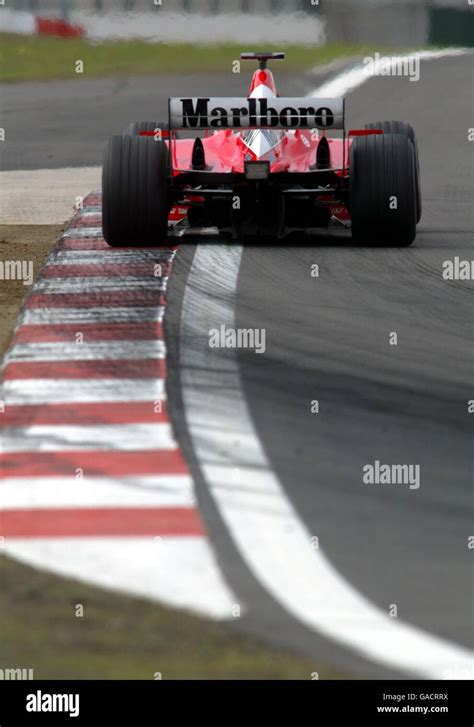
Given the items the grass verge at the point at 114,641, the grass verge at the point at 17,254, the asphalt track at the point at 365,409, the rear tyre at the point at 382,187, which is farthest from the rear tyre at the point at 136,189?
the grass verge at the point at 114,641

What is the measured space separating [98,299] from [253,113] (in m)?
2.78

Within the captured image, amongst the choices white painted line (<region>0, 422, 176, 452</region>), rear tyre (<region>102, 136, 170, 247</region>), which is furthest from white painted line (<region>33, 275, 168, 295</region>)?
white painted line (<region>0, 422, 176, 452</region>)

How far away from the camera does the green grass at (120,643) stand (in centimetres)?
Result: 473

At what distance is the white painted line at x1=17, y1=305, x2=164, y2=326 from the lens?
9828 millimetres

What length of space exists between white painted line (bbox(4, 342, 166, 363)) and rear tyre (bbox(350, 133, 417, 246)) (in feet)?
13.3

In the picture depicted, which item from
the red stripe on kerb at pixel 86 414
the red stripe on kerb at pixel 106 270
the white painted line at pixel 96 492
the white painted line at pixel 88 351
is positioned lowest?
the white painted line at pixel 96 492

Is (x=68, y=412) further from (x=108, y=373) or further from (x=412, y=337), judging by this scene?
(x=412, y=337)

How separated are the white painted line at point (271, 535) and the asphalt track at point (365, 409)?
56mm

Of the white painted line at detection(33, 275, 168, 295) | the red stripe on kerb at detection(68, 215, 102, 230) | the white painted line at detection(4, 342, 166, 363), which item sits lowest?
the white painted line at detection(4, 342, 166, 363)

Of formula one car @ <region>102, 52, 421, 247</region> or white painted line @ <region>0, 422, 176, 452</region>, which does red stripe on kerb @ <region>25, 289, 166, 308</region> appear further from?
white painted line @ <region>0, 422, 176, 452</region>

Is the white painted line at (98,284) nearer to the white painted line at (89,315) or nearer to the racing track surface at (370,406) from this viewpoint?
the racing track surface at (370,406)

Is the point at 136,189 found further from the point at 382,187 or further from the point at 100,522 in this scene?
the point at 100,522

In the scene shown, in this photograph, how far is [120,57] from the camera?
29.6 meters

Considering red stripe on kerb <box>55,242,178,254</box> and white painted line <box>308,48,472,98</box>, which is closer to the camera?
red stripe on kerb <box>55,242,178,254</box>
